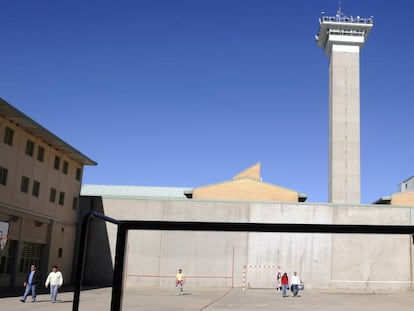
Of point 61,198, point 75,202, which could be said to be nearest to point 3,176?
point 61,198

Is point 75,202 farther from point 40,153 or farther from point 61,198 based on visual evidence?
point 40,153

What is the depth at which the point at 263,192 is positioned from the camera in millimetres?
58188

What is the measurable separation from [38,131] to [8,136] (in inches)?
128

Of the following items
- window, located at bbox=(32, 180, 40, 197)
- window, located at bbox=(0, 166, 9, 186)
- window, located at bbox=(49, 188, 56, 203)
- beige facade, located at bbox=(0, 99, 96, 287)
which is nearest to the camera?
window, located at bbox=(0, 166, 9, 186)

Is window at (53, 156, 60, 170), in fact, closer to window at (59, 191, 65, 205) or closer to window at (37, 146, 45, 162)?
window at (37, 146, 45, 162)

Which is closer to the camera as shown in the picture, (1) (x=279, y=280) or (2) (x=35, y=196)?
(2) (x=35, y=196)

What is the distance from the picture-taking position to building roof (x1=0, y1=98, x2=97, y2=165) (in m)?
33.1

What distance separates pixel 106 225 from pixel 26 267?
8789mm

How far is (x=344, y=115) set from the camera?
80375 mm

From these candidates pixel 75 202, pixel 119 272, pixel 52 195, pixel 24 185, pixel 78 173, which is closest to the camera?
pixel 119 272

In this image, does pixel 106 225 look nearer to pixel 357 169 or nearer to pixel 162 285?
pixel 162 285

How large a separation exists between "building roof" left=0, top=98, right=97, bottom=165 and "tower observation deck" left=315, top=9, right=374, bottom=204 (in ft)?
142

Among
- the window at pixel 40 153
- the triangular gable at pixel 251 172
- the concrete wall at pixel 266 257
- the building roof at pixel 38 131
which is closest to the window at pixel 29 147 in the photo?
the building roof at pixel 38 131

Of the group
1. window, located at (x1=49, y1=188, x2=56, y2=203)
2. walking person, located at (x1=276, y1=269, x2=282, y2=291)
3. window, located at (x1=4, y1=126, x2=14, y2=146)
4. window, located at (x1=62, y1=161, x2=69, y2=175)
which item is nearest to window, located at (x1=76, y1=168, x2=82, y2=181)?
window, located at (x1=62, y1=161, x2=69, y2=175)
